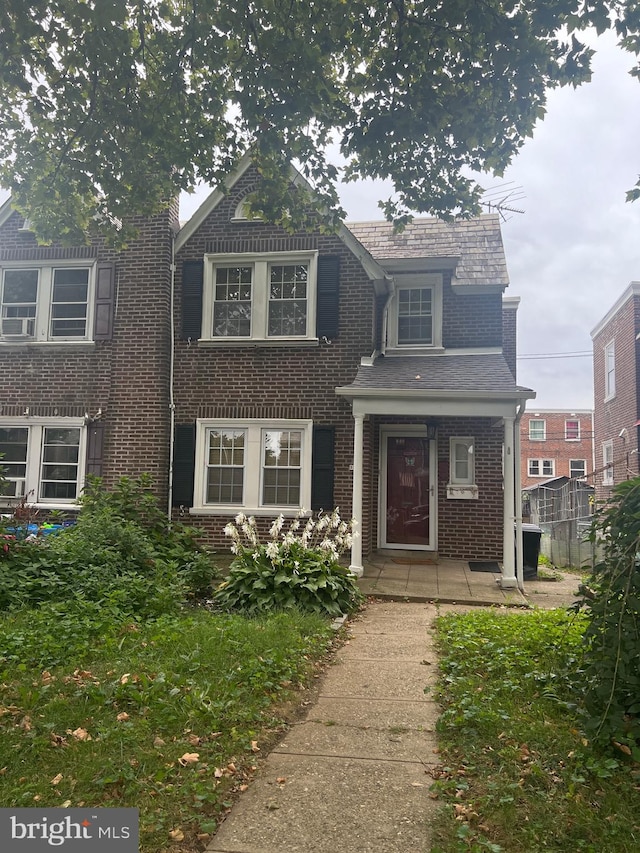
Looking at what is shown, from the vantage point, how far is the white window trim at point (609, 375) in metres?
22.8

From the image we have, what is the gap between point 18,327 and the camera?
1277 cm

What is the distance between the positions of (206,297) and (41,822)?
10.5m

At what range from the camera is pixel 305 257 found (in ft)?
39.8

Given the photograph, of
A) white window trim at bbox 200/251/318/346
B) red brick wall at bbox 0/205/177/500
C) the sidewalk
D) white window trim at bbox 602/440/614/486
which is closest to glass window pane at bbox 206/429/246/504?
red brick wall at bbox 0/205/177/500

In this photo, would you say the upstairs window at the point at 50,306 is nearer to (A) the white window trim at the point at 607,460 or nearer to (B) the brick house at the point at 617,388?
(B) the brick house at the point at 617,388

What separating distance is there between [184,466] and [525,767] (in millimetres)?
9447

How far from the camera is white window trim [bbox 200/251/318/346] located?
12.0 m

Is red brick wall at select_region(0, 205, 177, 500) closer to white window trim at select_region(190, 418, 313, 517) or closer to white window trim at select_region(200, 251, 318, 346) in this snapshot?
white window trim at select_region(190, 418, 313, 517)

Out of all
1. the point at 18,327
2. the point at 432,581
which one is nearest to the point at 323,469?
the point at 432,581

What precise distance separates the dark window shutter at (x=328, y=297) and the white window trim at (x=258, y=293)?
11cm

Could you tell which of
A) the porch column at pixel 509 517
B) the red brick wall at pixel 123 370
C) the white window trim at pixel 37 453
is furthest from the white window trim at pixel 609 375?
the white window trim at pixel 37 453

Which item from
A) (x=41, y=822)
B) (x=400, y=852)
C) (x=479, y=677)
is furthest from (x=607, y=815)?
(x=41, y=822)

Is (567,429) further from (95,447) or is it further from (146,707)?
(146,707)

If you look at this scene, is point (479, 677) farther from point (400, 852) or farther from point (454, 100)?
point (454, 100)
